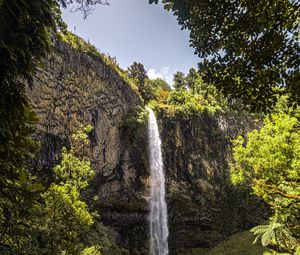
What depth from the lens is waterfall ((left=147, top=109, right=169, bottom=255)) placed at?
2645 centimetres

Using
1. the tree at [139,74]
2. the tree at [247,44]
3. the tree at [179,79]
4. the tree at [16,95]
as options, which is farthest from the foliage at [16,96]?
the tree at [179,79]

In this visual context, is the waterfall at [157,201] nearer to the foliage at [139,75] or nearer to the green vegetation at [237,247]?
the green vegetation at [237,247]

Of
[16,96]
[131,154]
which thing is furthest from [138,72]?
[16,96]

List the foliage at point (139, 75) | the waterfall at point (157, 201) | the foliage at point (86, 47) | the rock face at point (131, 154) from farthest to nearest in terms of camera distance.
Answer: the foliage at point (139, 75), the waterfall at point (157, 201), the foliage at point (86, 47), the rock face at point (131, 154)

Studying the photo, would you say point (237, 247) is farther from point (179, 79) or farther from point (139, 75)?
point (179, 79)

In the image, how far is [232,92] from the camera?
186 inches

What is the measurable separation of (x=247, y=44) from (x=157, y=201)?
2364 cm

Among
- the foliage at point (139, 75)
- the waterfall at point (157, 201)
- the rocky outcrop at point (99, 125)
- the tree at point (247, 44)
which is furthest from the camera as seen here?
the foliage at point (139, 75)

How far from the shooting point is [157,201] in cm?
2669

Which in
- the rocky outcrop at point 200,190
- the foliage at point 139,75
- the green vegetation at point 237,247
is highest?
the foliage at point 139,75

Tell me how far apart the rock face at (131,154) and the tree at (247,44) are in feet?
45.2

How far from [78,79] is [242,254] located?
2147 centimetres

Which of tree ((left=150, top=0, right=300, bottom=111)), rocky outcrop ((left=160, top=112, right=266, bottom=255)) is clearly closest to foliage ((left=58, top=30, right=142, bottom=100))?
rocky outcrop ((left=160, top=112, right=266, bottom=255))

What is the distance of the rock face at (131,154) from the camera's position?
18.9 m
